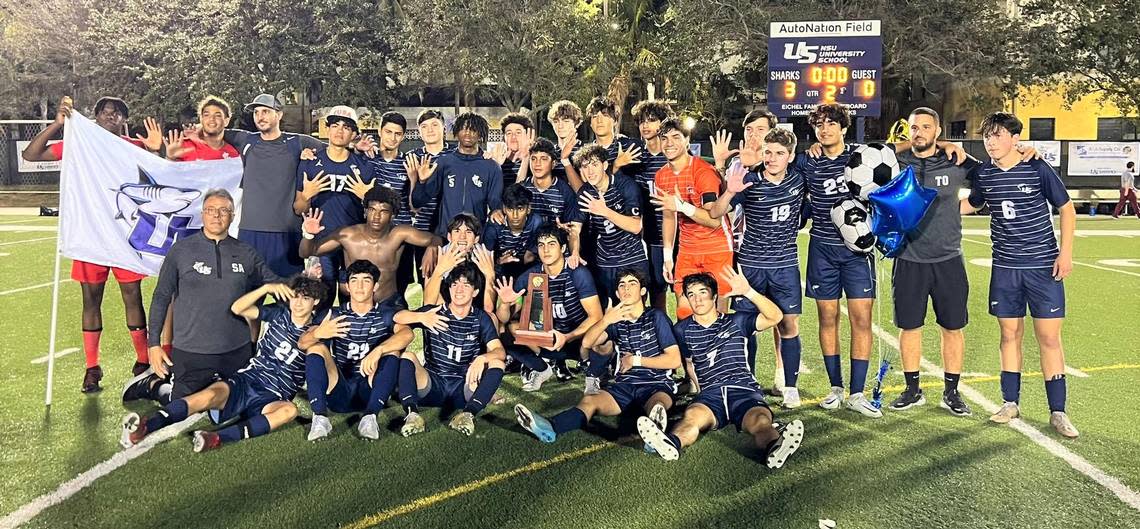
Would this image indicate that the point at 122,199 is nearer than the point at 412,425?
No

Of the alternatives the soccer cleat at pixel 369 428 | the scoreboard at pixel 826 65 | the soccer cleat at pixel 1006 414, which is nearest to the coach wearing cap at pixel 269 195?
the soccer cleat at pixel 369 428

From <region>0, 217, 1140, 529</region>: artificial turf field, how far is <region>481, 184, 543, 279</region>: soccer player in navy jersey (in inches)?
36.8

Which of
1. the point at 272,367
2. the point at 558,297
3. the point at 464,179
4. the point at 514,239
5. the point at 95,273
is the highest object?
the point at 464,179

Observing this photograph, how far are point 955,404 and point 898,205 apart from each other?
1.45m

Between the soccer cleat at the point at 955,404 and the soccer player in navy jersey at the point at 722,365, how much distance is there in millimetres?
1377

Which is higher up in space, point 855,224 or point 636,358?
point 855,224

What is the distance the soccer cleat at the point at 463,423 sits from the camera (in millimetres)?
4930

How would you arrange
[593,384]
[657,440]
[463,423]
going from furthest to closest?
[593,384], [463,423], [657,440]

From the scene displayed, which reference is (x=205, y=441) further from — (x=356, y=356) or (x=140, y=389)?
(x=140, y=389)

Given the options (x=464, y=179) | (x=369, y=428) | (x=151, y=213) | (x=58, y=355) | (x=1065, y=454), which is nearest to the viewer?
(x=1065, y=454)

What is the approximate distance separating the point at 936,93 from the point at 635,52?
607 inches

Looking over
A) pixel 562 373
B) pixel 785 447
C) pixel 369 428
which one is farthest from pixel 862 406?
pixel 369 428

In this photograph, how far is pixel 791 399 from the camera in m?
5.50

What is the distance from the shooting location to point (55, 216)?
2219 cm
